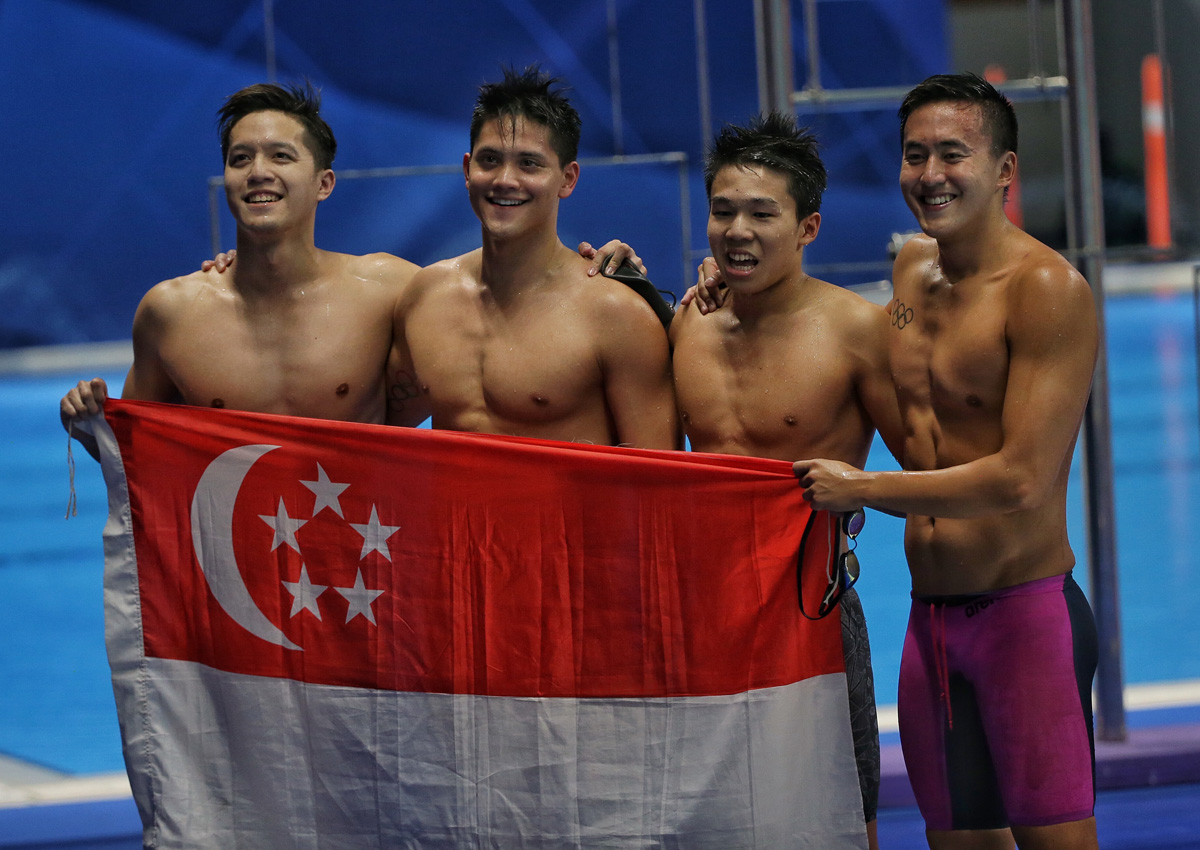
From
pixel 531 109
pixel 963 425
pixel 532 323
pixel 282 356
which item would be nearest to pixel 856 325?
pixel 963 425

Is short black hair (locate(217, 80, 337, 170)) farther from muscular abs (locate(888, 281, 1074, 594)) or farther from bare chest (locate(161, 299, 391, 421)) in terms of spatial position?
muscular abs (locate(888, 281, 1074, 594))

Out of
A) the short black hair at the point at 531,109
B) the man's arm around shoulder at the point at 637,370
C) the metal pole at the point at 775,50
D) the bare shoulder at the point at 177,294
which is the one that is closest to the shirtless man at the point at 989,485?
the man's arm around shoulder at the point at 637,370

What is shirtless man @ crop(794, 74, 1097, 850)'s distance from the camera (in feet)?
8.30

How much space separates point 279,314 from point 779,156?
140 cm

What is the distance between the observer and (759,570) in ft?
9.23

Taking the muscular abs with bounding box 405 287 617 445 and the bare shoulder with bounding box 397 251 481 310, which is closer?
the muscular abs with bounding box 405 287 617 445

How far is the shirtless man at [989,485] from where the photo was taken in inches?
99.6

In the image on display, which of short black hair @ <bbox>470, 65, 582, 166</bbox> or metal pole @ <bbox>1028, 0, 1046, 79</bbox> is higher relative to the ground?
metal pole @ <bbox>1028, 0, 1046, 79</bbox>

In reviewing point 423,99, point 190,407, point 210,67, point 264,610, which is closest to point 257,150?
point 190,407

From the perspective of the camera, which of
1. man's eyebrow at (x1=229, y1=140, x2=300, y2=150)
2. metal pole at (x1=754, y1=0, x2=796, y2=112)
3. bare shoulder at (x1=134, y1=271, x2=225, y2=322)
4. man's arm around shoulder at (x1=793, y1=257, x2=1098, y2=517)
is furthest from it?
metal pole at (x1=754, y1=0, x2=796, y2=112)

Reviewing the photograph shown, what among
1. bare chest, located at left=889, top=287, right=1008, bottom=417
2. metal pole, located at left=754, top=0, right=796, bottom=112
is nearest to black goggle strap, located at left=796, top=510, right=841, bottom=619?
bare chest, located at left=889, top=287, right=1008, bottom=417

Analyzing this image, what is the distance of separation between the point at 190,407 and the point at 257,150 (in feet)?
2.27

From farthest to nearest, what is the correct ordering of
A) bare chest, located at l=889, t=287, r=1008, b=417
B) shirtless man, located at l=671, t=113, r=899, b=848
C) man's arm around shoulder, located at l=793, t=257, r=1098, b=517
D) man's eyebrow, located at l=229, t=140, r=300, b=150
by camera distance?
man's eyebrow, located at l=229, t=140, r=300, b=150
shirtless man, located at l=671, t=113, r=899, b=848
bare chest, located at l=889, t=287, r=1008, b=417
man's arm around shoulder, located at l=793, t=257, r=1098, b=517

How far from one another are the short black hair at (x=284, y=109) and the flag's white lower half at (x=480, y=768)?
1.40m
